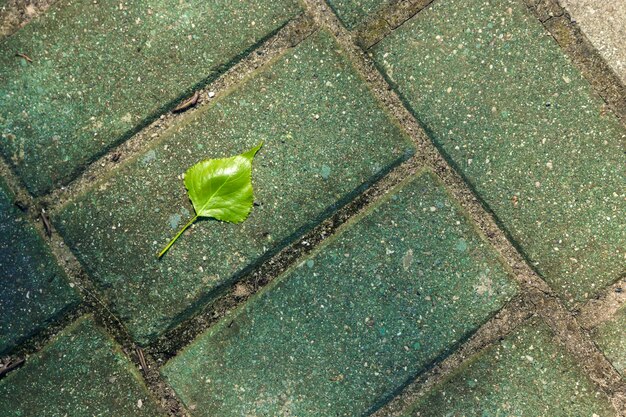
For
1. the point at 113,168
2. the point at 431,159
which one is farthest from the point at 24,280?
the point at 431,159

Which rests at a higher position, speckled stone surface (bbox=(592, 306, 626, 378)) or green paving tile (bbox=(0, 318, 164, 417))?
green paving tile (bbox=(0, 318, 164, 417))

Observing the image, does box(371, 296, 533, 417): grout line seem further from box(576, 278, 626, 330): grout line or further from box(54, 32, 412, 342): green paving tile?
box(54, 32, 412, 342): green paving tile

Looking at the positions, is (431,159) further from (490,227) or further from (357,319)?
(357,319)

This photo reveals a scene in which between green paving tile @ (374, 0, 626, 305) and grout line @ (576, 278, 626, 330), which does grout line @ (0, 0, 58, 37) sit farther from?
grout line @ (576, 278, 626, 330)

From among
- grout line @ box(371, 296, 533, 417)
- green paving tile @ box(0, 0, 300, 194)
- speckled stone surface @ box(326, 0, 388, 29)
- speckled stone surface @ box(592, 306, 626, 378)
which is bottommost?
speckled stone surface @ box(592, 306, 626, 378)

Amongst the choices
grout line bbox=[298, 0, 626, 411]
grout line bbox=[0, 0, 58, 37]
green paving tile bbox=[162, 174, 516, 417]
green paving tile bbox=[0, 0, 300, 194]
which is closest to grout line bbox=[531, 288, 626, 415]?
grout line bbox=[298, 0, 626, 411]

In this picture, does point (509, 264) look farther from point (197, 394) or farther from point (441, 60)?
point (197, 394)

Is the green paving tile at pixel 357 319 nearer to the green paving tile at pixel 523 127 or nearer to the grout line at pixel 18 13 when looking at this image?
the green paving tile at pixel 523 127
